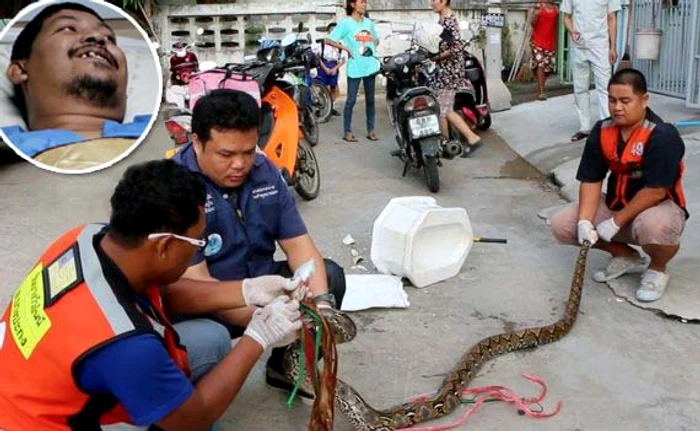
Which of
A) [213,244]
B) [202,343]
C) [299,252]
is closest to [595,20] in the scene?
[299,252]

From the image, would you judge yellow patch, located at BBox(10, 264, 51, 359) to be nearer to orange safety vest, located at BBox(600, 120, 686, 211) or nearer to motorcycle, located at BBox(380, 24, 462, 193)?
orange safety vest, located at BBox(600, 120, 686, 211)

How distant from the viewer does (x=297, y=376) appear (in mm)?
3264

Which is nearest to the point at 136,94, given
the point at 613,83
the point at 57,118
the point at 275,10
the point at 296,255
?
the point at 57,118

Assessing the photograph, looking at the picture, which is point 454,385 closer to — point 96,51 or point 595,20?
point 96,51

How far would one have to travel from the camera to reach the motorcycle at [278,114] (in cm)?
618

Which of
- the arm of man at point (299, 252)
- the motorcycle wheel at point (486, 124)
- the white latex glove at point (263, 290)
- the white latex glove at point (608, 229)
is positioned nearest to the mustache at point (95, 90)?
the white latex glove at point (263, 290)

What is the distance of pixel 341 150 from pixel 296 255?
532cm

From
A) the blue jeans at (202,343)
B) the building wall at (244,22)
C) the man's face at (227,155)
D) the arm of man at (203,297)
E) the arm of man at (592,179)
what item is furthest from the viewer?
the building wall at (244,22)

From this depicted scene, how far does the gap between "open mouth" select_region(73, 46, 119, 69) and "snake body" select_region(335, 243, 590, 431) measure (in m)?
1.80

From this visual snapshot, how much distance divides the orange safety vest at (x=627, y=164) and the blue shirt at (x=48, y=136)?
3198 millimetres

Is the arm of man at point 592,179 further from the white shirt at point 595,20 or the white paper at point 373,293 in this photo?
the white shirt at point 595,20

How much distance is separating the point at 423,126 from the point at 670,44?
369 centimetres

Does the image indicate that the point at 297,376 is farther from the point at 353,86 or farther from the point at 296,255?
the point at 353,86

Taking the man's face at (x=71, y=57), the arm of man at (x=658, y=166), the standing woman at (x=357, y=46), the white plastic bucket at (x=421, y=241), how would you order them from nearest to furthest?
1. the man's face at (x=71, y=57)
2. the arm of man at (x=658, y=166)
3. the white plastic bucket at (x=421, y=241)
4. the standing woman at (x=357, y=46)
